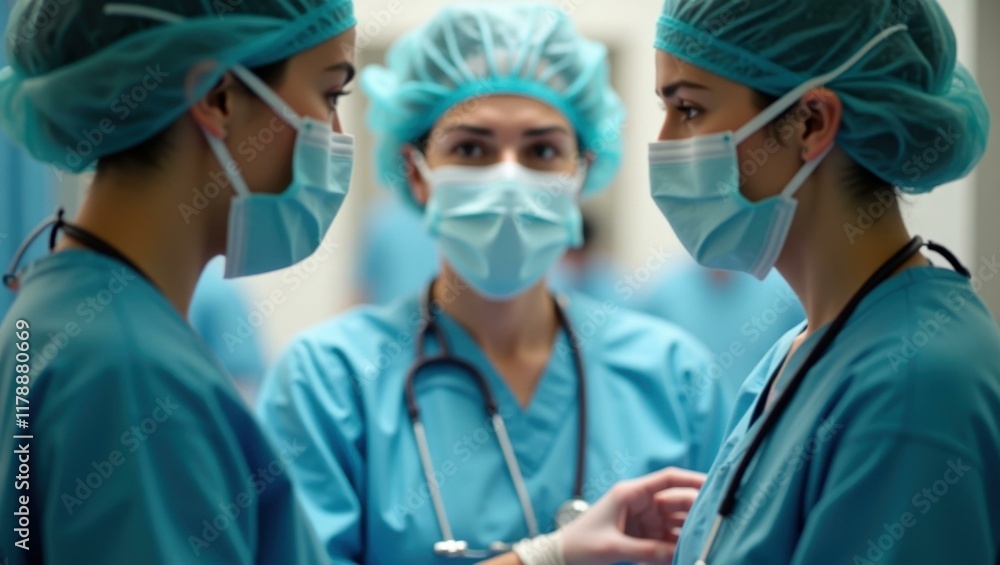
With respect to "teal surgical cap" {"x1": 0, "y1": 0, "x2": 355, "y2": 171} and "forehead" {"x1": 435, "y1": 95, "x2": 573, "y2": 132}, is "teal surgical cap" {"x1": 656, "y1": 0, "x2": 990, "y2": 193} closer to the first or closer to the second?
"teal surgical cap" {"x1": 0, "y1": 0, "x2": 355, "y2": 171}

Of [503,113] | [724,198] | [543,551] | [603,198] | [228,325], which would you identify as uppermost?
[503,113]

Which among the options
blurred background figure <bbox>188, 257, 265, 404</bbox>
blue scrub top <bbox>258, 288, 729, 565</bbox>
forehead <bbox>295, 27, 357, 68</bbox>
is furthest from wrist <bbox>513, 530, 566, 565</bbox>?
blurred background figure <bbox>188, 257, 265, 404</bbox>

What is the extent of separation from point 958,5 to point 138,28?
7.30ft

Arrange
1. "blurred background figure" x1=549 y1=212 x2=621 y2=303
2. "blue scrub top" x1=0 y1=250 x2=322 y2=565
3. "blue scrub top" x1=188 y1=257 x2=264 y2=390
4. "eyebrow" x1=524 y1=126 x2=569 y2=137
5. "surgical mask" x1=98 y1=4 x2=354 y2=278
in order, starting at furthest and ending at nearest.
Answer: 1. "blurred background figure" x1=549 y1=212 x2=621 y2=303
2. "blue scrub top" x1=188 y1=257 x2=264 y2=390
3. "eyebrow" x1=524 y1=126 x2=569 y2=137
4. "surgical mask" x1=98 y1=4 x2=354 y2=278
5. "blue scrub top" x1=0 y1=250 x2=322 y2=565

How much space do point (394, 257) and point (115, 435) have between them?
247 centimetres

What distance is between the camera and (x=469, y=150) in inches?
74.4

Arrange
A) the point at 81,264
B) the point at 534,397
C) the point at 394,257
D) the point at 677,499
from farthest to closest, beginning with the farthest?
the point at 394,257, the point at 534,397, the point at 677,499, the point at 81,264

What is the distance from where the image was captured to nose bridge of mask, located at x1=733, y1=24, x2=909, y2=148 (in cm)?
113

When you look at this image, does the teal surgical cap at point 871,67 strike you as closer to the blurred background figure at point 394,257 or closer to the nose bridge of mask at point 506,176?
the nose bridge of mask at point 506,176

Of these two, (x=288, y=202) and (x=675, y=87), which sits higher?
(x=675, y=87)

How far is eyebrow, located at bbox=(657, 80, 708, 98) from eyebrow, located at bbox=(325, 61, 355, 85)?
381 mm

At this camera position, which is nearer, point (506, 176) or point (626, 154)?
point (506, 176)

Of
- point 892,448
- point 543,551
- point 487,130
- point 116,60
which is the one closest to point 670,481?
point 543,551

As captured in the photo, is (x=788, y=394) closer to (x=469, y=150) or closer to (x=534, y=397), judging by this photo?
(x=534, y=397)
